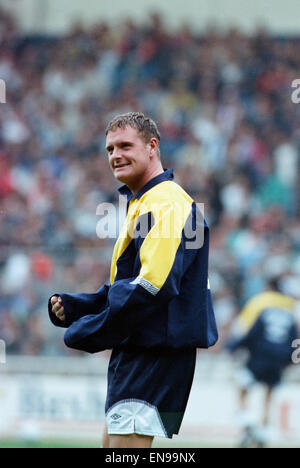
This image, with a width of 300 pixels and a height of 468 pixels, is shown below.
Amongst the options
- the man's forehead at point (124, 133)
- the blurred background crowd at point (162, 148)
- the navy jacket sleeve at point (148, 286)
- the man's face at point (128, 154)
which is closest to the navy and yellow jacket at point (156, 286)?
the navy jacket sleeve at point (148, 286)

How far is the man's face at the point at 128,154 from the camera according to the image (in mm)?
5109

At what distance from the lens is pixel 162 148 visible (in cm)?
1664

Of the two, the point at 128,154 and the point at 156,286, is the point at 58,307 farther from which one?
the point at 128,154

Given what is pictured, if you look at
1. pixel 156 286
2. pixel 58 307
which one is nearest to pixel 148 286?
pixel 156 286

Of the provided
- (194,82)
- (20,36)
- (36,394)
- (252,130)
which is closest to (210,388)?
(36,394)

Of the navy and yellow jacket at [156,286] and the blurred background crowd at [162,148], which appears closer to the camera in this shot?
the navy and yellow jacket at [156,286]

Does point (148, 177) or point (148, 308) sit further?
point (148, 177)

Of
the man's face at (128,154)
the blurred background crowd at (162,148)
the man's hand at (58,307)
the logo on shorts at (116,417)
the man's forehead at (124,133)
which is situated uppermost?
the blurred background crowd at (162,148)

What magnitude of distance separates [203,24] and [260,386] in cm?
881

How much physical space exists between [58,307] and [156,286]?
691 mm

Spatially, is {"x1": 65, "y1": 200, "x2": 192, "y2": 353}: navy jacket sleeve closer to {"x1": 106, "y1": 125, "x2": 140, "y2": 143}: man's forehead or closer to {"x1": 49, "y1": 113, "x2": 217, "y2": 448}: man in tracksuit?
{"x1": 49, "y1": 113, "x2": 217, "y2": 448}: man in tracksuit

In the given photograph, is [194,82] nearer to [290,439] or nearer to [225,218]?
[225,218]

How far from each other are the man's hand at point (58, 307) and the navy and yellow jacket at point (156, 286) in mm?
21

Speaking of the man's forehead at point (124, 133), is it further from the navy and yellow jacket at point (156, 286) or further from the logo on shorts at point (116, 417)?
the logo on shorts at point (116, 417)
